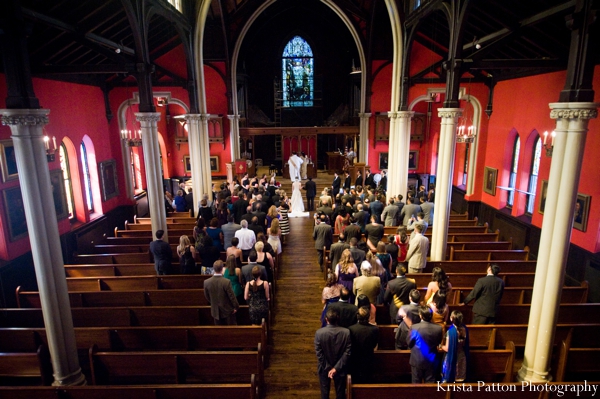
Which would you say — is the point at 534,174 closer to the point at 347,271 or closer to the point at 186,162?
the point at 347,271

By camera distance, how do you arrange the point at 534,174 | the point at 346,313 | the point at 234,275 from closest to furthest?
the point at 346,313
the point at 234,275
the point at 534,174

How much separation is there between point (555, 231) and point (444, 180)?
3.72 metres

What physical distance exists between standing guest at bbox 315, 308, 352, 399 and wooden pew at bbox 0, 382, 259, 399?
0.90 m

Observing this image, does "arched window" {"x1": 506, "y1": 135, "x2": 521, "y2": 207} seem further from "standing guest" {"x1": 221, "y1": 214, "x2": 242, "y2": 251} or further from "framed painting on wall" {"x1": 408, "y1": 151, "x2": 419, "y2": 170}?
"standing guest" {"x1": 221, "y1": 214, "x2": 242, "y2": 251}

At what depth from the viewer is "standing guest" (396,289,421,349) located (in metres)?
5.08

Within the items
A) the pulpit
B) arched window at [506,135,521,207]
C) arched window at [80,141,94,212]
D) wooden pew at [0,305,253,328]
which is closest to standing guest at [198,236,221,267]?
wooden pew at [0,305,253,328]

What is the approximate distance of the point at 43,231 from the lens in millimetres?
5371

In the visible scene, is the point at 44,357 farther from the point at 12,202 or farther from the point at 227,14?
the point at 227,14

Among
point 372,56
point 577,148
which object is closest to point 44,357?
point 577,148

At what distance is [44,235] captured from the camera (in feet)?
17.7

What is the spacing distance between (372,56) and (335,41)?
17.8ft

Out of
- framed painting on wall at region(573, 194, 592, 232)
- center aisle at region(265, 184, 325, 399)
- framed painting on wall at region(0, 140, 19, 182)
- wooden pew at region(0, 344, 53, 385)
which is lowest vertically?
center aisle at region(265, 184, 325, 399)

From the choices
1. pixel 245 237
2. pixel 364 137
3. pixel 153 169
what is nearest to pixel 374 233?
pixel 245 237

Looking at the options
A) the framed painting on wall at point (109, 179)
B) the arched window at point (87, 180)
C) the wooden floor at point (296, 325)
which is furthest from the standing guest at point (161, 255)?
the framed painting on wall at point (109, 179)
